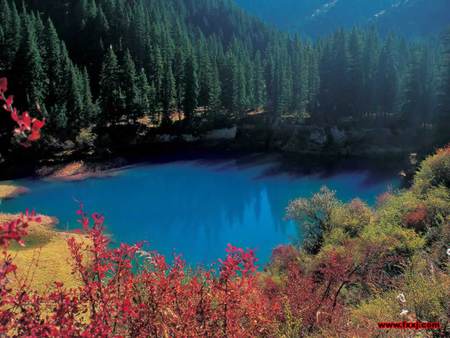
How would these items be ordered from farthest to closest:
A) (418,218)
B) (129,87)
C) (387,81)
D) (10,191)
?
1. (387,81)
2. (129,87)
3. (10,191)
4. (418,218)

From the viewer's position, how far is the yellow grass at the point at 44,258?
2297 cm

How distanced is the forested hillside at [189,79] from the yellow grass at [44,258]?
99.3 ft

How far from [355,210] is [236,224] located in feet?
48.7

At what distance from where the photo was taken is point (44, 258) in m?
26.8

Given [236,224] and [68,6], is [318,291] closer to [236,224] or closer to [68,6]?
[236,224]

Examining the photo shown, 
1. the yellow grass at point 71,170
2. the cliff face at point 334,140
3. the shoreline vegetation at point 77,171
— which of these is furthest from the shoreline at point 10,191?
the cliff face at point 334,140

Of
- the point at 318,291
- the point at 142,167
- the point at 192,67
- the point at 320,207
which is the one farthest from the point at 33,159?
the point at 318,291

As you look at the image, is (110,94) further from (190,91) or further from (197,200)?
(197,200)

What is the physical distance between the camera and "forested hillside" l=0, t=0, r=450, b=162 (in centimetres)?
6216

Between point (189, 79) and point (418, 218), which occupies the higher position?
point (189, 79)

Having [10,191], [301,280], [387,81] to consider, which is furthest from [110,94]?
[301,280]

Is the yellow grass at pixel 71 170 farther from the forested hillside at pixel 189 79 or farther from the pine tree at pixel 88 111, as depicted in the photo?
the pine tree at pixel 88 111

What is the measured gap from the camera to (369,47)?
238ft

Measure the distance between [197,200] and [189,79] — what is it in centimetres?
3186
